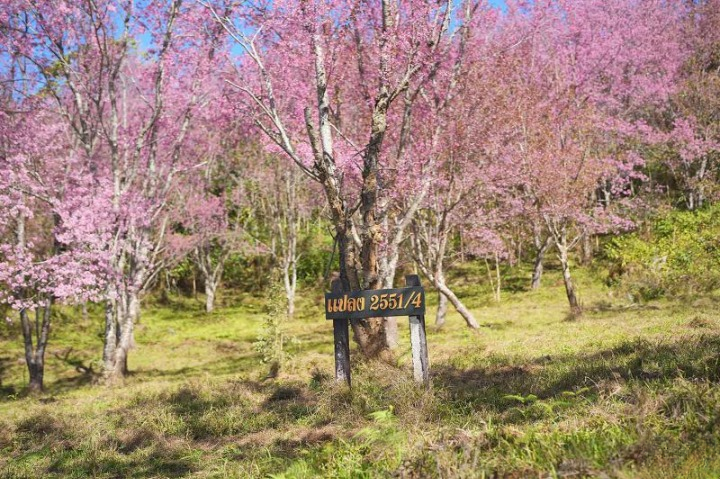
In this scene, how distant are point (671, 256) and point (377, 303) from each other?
1336 cm

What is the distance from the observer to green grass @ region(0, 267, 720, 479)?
151 inches

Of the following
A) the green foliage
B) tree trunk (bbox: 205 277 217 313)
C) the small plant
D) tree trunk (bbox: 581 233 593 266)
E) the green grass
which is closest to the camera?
the green grass

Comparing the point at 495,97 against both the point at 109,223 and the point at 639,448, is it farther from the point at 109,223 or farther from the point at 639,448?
the point at 639,448

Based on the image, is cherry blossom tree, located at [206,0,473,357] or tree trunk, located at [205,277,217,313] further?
tree trunk, located at [205,277,217,313]

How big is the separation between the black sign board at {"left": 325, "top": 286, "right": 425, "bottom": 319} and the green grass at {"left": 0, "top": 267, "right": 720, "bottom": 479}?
34.8 inches

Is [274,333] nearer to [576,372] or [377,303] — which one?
[377,303]

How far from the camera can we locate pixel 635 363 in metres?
6.93

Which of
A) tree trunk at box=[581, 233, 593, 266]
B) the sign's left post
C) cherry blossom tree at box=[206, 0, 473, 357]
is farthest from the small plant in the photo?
tree trunk at box=[581, 233, 593, 266]

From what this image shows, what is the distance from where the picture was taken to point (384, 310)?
7645mm

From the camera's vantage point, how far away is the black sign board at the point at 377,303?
24.4 ft

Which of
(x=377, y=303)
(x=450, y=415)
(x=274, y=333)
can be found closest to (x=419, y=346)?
(x=377, y=303)

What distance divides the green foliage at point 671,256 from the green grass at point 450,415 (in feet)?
3.64

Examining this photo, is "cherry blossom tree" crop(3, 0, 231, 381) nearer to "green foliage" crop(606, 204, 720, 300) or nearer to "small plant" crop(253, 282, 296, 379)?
"small plant" crop(253, 282, 296, 379)

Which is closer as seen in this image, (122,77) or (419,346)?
(419,346)
